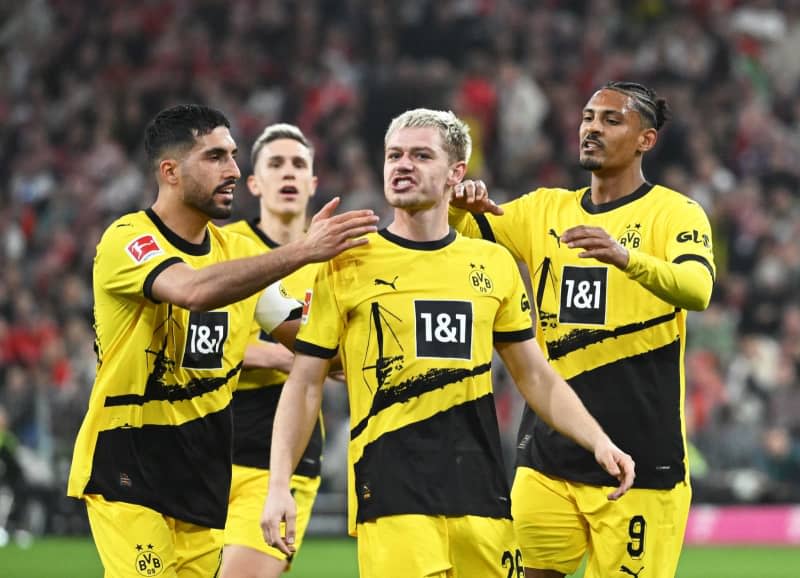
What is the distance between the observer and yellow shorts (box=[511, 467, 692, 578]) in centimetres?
643

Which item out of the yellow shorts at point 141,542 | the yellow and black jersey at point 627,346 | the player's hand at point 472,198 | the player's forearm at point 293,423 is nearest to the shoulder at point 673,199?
the yellow and black jersey at point 627,346

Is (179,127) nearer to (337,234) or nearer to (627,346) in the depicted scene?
(337,234)

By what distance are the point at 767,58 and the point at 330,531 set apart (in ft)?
30.5

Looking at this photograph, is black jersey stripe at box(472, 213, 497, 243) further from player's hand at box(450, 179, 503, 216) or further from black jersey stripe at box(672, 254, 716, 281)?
black jersey stripe at box(672, 254, 716, 281)

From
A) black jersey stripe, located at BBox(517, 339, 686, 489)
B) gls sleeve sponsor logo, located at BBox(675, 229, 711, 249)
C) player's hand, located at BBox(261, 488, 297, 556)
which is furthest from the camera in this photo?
black jersey stripe, located at BBox(517, 339, 686, 489)

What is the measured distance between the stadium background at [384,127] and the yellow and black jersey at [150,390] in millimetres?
8646

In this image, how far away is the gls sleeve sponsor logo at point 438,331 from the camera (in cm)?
563

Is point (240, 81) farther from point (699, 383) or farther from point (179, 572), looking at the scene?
point (179, 572)

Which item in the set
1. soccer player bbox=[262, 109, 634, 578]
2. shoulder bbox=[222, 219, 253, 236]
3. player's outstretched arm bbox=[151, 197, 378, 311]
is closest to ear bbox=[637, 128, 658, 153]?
soccer player bbox=[262, 109, 634, 578]

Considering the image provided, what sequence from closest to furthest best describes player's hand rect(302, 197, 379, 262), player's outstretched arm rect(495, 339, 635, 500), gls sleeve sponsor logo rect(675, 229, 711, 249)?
player's hand rect(302, 197, 379, 262), player's outstretched arm rect(495, 339, 635, 500), gls sleeve sponsor logo rect(675, 229, 711, 249)

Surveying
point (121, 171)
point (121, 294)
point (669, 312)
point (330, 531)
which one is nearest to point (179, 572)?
point (121, 294)

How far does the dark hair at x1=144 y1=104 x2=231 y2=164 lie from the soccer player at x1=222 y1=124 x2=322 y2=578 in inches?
45.3

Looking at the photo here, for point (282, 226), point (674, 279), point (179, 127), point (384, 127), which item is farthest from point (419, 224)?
point (384, 127)

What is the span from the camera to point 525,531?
664 cm
